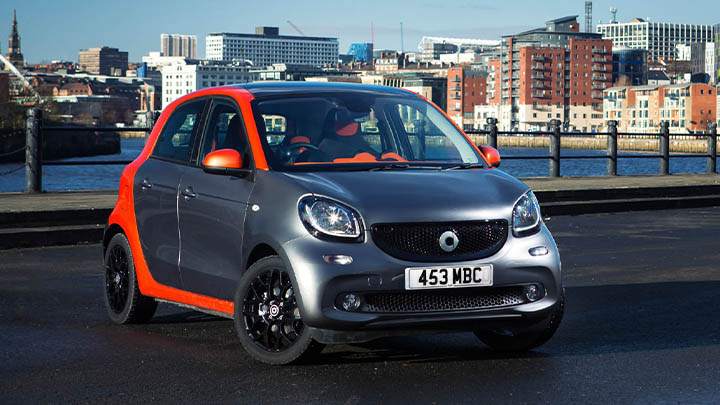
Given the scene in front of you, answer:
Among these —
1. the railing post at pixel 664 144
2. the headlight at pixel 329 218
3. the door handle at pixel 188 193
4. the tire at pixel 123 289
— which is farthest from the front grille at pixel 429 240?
the railing post at pixel 664 144

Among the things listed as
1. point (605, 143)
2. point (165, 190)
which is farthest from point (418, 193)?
point (605, 143)

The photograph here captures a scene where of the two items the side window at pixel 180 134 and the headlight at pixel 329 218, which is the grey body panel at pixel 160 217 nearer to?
the side window at pixel 180 134

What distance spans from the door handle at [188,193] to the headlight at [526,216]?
6.27 feet

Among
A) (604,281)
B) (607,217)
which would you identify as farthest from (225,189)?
(607,217)

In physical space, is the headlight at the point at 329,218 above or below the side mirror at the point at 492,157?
below

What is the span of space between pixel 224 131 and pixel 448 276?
6.20 feet

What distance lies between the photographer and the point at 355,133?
668cm

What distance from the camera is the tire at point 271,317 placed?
19.0ft

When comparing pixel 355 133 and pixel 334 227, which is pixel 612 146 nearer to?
pixel 355 133

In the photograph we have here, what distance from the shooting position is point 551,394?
205 inches

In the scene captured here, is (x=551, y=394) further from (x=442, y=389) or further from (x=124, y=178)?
(x=124, y=178)

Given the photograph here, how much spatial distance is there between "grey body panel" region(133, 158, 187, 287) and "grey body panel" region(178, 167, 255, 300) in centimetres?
10

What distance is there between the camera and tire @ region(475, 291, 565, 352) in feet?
20.3

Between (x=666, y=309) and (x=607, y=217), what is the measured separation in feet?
31.2
